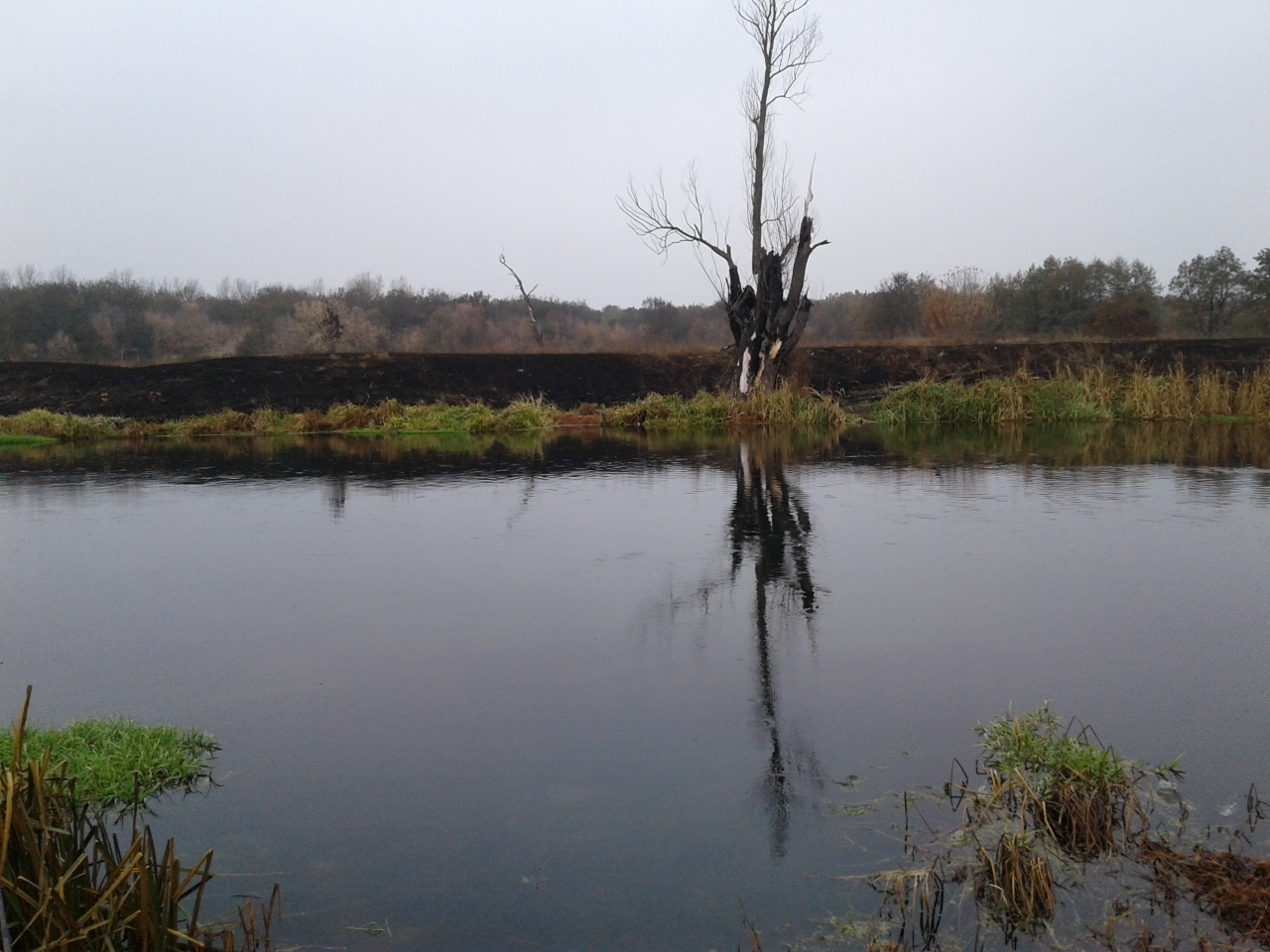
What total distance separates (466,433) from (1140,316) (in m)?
32.7

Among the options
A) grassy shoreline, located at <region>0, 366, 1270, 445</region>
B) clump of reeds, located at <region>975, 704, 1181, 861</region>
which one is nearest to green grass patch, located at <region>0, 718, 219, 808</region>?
clump of reeds, located at <region>975, 704, 1181, 861</region>

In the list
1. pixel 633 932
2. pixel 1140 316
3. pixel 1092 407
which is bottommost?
pixel 633 932

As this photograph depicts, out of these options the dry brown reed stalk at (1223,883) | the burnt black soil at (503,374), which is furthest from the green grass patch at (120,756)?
the burnt black soil at (503,374)

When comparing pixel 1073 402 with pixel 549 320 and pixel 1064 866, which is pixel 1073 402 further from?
pixel 549 320

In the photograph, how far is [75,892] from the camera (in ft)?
8.60

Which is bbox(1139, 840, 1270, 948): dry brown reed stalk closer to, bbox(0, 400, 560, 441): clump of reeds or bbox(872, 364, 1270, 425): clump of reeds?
bbox(872, 364, 1270, 425): clump of reeds

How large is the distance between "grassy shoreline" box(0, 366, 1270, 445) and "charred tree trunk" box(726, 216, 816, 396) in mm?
1014

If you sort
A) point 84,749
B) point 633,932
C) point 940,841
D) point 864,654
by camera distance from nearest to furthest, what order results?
point 633,932 < point 940,841 < point 84,749 < point 864,654

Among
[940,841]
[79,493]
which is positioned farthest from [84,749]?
[79,493]

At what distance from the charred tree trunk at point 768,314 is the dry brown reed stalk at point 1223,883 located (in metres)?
20.1

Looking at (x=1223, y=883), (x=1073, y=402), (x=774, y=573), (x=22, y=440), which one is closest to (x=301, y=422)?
(x=22, y=440)

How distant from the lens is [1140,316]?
136 ft

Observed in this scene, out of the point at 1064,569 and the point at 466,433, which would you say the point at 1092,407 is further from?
the point at 1064,569

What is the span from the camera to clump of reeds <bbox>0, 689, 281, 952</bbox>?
2500mm
